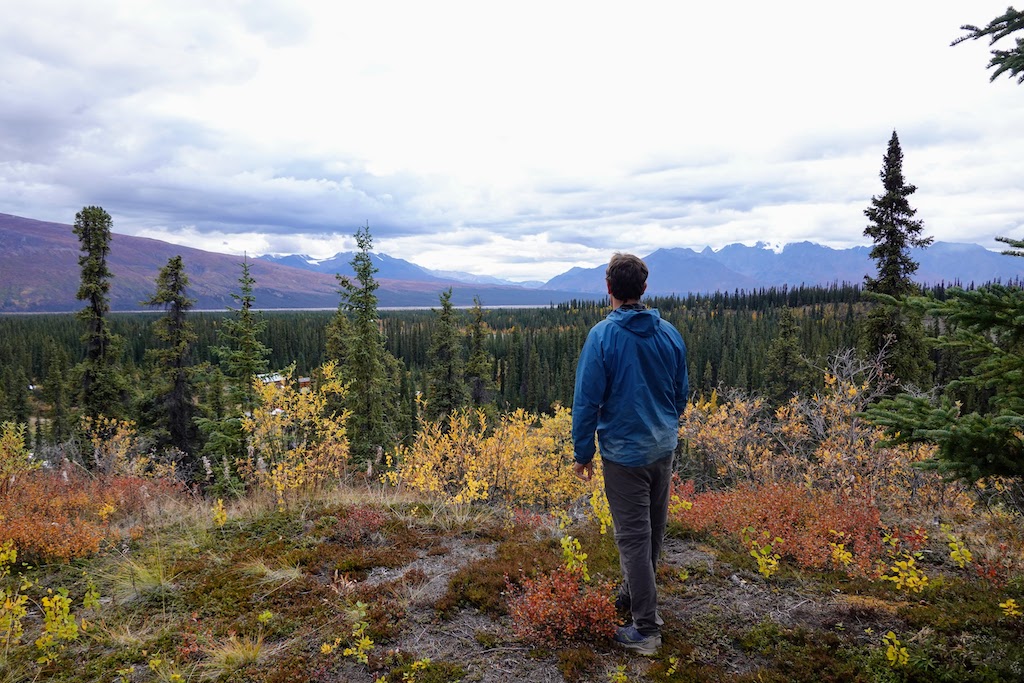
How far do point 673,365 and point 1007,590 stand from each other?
13.4ft

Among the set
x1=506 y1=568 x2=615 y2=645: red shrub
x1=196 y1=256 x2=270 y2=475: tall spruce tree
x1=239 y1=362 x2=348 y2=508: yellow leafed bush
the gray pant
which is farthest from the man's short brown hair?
x1=196 y1=256 x2=270 y2=475: tall spruce tree

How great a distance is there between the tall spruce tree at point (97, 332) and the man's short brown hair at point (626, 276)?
97.3 feet

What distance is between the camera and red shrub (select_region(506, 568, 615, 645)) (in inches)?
180

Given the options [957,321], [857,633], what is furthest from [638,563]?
[957,321]

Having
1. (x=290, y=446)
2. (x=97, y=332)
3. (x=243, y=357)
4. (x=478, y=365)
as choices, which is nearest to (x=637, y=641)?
(x=290, y=446)

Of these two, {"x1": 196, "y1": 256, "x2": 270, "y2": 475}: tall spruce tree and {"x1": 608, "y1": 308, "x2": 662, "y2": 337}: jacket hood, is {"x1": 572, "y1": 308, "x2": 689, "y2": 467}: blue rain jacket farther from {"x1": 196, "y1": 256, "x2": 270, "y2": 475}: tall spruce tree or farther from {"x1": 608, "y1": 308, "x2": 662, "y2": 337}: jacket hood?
{"x1": 196, "y1": 256, "x2": 270, "y2": 475}: tall spruce tree

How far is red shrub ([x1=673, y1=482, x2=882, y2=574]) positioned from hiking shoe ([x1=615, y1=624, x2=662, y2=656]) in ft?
8.21

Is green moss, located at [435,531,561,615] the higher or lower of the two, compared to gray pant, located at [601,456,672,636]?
lower

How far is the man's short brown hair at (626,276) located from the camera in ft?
14.0

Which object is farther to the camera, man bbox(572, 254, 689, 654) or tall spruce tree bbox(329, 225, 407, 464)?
tall spruce tree bbox(329, 225, 407, 464)

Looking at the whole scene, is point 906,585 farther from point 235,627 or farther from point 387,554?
Answer: point 235,627

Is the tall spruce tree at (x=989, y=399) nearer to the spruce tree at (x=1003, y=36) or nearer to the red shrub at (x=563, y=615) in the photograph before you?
the spruce tree at (x=1003, y=36)

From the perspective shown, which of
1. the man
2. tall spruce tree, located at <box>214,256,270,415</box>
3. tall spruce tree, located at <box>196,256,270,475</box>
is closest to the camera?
the man

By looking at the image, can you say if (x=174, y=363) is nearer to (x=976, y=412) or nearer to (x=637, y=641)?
(x=637, y=641)
